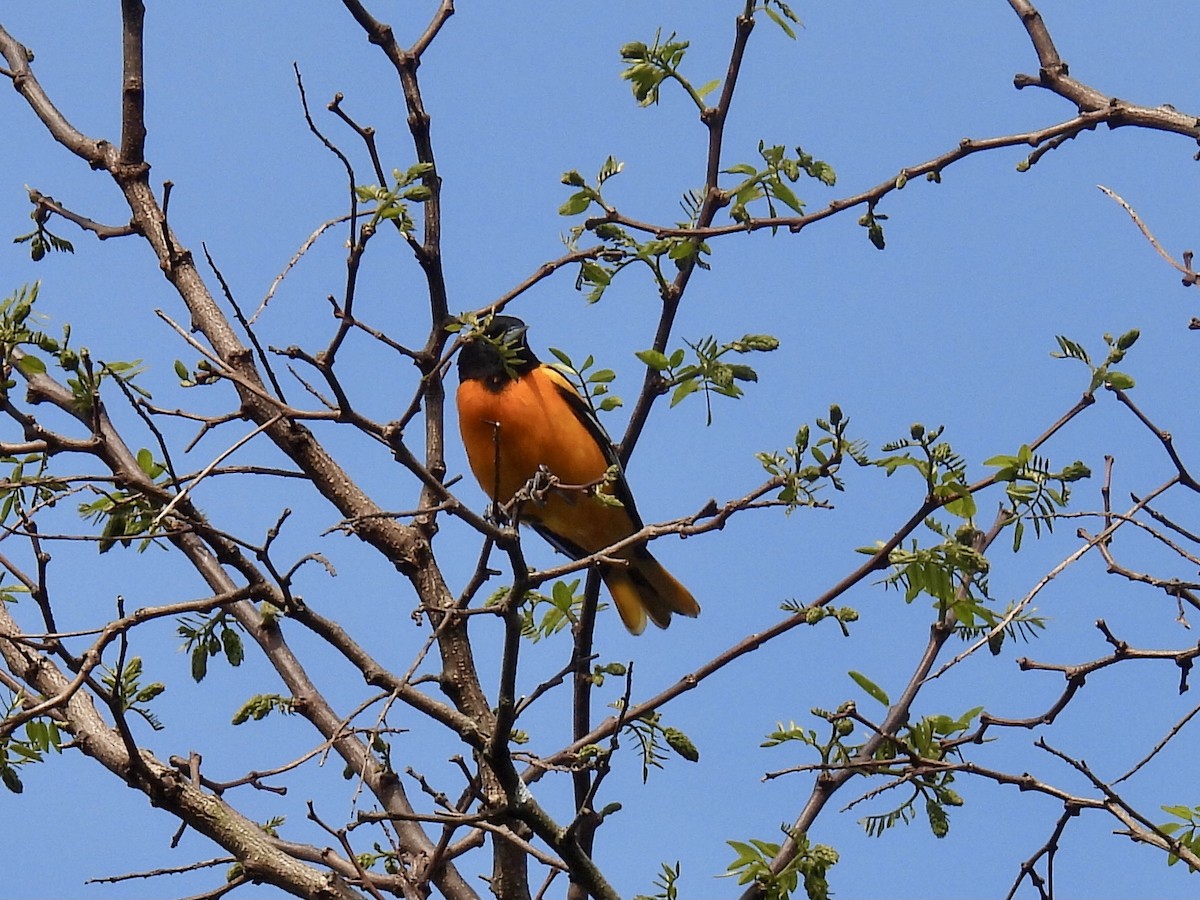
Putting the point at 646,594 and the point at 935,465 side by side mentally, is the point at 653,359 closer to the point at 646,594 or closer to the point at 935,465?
the point at 935,465

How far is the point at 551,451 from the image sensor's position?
4.95 m

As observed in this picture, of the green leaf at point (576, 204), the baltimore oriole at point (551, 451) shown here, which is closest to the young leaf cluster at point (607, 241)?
the green leaf at point (576, 204)

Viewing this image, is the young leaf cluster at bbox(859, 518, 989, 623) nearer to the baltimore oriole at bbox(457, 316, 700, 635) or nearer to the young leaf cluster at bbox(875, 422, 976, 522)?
the young leaf cluster at bbox(875, 422, 976, 522)

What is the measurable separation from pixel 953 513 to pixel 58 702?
1.74 m

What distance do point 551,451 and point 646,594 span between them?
2.45 feet

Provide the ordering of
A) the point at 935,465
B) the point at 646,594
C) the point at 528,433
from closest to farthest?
the point at 935,465
the point at 528,433
the point at 646,594

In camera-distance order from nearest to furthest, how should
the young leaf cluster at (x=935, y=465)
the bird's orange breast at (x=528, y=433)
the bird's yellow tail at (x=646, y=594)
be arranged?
the young leaf cluster at (x=935, y=465), the bird's orange breast at (x=528, y=433), the bird's yellow tail at (x=646, y=594)

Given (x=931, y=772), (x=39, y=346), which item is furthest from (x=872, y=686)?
(x=39, y=346)

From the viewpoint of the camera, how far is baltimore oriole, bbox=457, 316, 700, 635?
194 inches

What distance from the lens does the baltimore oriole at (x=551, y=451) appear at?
4.94 m

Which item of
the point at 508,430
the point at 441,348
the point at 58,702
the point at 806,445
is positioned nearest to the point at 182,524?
the point at 58,702

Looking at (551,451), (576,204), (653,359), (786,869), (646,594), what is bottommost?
(786,869)

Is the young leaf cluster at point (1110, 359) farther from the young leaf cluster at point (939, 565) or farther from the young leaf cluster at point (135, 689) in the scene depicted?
the young leaf cluster at point (135, 689)

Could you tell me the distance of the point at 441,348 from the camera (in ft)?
12.2
